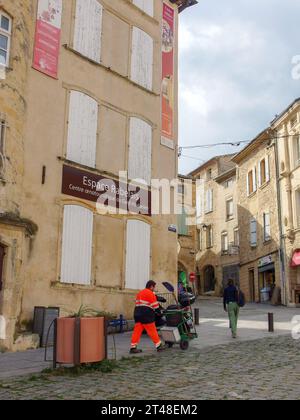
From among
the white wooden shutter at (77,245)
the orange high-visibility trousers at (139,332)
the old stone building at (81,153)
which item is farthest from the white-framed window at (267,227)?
the orange high-visibility trousers at (139,332)

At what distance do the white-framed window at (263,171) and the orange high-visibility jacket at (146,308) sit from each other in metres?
21.0

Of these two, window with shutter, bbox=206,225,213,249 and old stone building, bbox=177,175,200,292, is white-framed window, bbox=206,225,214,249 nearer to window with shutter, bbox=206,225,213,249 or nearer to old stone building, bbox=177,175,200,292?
window with shutter, bbox=206,225,213,249

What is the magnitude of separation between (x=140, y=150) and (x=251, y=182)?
18777mm

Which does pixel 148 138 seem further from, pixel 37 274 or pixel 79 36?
pixel 37 274

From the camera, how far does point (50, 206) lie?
13578 mm

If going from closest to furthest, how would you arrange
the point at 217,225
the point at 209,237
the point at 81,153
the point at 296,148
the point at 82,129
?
the point at 81,153, the point at 82,129, the point at 296,148, the point at 217,225, the point at 209,237

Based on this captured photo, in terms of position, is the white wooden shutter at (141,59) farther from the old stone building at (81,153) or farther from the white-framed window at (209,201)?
the white-framed window at (209,201)

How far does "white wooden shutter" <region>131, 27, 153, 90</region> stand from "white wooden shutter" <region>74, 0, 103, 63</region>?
154 cm

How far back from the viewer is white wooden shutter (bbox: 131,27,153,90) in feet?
57.0

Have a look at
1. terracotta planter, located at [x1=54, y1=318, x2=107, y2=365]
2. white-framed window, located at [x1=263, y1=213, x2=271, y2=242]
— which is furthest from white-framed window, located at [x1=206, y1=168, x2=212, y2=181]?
terracotta planter, located at [x1=54, y1=318, x2=107, y2=365]

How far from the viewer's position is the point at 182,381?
7.55 meters

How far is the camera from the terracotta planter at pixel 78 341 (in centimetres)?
816

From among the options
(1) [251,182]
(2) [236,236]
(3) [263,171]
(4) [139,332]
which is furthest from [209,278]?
(4) [139,332]

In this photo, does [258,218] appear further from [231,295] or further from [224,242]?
[231,295]
